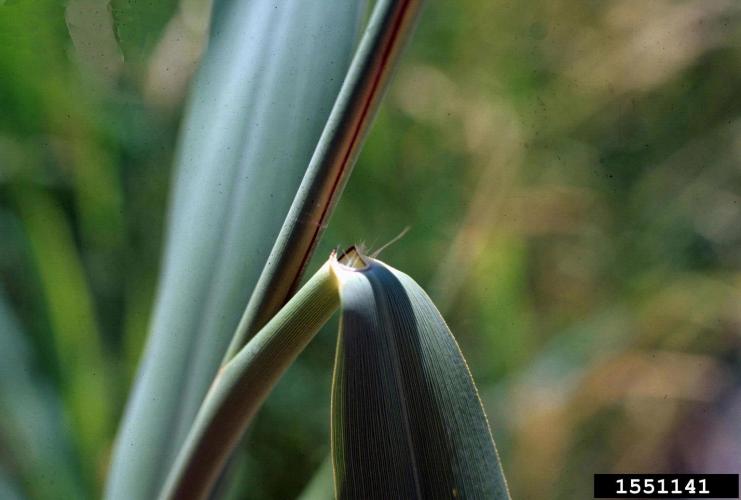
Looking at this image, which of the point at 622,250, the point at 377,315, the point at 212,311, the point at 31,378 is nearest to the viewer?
the point at 377,315

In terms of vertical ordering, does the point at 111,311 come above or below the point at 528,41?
below

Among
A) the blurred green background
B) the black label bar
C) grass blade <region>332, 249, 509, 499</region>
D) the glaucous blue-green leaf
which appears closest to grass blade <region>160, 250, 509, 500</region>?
grass blade <region>332, 249, 509, 499</region>

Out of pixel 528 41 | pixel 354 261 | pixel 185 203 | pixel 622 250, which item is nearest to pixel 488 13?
pixel 528 41

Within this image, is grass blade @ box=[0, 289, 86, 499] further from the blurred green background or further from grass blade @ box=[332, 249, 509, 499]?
grass blade @ box=[332, 249, 509, 499]

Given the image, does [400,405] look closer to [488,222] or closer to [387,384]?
[387,384]

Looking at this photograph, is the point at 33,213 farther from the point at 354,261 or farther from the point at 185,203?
Result: the point at 354,261

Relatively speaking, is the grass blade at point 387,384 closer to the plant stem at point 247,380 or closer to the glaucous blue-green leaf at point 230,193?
the plant stem at point 247,380
